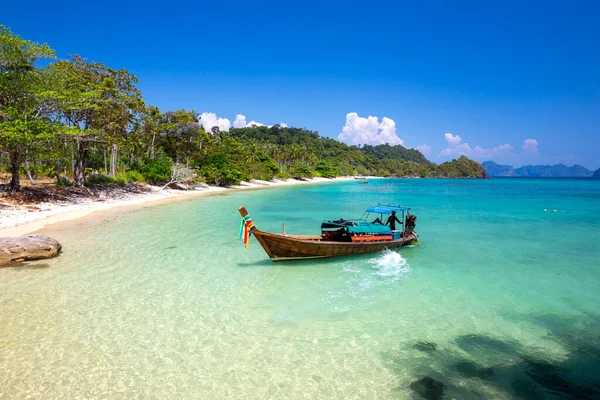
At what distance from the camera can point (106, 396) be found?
5.13 metres

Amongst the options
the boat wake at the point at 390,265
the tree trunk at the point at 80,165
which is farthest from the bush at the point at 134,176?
the boat wake at the point at 390,265

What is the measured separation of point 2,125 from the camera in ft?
63.4

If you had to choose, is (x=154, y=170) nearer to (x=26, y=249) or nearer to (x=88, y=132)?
(x=88, y=132)

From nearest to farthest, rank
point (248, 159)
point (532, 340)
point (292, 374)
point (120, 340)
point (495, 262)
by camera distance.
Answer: point (292, 374)
point (120, 340)
point (532, 340)
point (495, 262)
point (248, 159)

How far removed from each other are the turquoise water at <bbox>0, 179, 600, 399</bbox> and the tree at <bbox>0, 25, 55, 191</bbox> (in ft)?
34.0

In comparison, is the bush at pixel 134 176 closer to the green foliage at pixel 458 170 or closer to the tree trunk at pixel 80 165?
the tree trunk at pixel 80 165

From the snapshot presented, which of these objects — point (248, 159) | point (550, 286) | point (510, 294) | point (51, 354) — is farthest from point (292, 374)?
point (248, 159)

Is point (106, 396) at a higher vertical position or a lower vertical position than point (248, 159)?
lower

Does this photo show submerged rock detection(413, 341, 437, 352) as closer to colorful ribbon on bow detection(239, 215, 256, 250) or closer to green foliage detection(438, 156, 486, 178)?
colorful ribbon on bow detection(239, 215, 256, 250)

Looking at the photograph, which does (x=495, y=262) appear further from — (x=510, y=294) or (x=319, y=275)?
(x=319, y=275)

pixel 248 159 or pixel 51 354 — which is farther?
pixel 248 159

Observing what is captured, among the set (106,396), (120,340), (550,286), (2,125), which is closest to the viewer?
(106,396)

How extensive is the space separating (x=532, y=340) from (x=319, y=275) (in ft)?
19.9

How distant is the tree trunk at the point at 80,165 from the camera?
30.3 m
